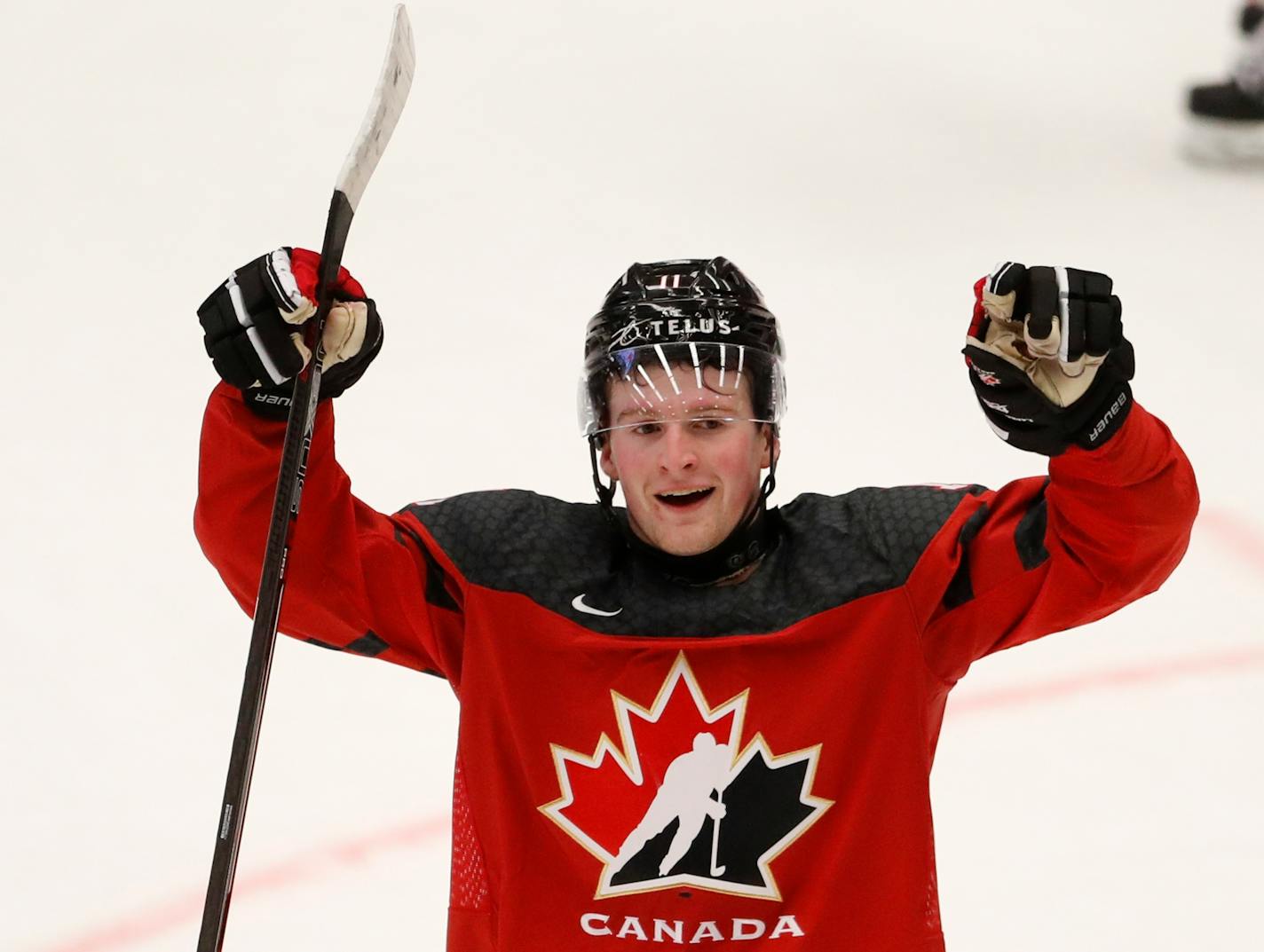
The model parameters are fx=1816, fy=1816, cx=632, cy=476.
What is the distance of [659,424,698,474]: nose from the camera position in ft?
7.59

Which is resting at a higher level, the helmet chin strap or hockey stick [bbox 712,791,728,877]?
the helmet chin strap

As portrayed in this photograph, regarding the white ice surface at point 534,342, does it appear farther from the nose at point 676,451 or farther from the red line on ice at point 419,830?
the nose at point 676,451

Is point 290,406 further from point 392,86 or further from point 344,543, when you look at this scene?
point 392,86

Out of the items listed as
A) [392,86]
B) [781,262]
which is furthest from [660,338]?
[781,262]

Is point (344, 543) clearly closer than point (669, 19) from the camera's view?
Yes

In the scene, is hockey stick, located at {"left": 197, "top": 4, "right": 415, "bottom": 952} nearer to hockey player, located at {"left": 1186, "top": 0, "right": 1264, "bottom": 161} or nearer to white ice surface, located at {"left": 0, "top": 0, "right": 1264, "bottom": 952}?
white ice surface, located at {"left": 0, "top": 0, "right": 1264, "bottom": 952}

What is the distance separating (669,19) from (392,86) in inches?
189

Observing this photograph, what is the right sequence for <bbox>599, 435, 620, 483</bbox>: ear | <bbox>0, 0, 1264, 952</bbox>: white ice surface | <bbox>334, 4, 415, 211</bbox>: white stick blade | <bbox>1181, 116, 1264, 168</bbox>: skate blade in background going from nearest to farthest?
<bbox>334, 4, 415, 211</bbox>: white stick blade → <bbox>599, 435, 620, 483</bbox>: ear → <bbox>0, 0, 1264, 952</bbox>: white ice surface → <bbox>1181, 116, 1264, 168</bbox>: skate blade in background

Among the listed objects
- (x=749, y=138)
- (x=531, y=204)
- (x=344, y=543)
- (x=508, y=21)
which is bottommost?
(x=344, y=543)

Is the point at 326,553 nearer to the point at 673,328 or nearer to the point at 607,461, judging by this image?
the point at 607,461

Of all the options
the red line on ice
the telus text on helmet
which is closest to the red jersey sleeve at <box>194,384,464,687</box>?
the telus text on helmet

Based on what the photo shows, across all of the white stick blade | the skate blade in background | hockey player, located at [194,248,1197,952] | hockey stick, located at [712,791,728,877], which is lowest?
hockey stick, located at [712,791,728,877]

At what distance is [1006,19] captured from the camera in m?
7.10

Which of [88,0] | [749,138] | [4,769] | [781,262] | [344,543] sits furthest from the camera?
[88,0]
